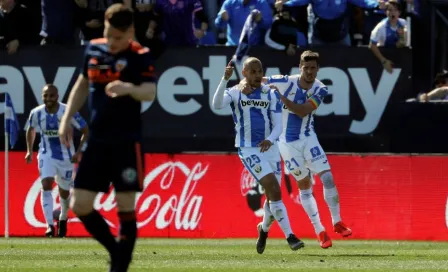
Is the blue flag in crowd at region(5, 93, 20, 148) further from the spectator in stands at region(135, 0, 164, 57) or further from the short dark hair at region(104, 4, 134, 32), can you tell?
the short dark hair at region(104, 4, 134, 32)

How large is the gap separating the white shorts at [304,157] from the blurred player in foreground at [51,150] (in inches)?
148

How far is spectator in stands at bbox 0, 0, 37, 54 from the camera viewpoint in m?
19.0

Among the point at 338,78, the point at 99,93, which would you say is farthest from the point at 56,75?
the point at 99,93

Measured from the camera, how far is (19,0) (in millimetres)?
19422

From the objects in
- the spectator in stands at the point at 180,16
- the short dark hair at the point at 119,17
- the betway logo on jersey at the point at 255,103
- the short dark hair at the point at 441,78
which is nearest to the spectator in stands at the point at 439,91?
the short dark hair at the point at 441,78

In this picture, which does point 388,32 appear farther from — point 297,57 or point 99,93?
point 99,93

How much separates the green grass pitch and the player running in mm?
510

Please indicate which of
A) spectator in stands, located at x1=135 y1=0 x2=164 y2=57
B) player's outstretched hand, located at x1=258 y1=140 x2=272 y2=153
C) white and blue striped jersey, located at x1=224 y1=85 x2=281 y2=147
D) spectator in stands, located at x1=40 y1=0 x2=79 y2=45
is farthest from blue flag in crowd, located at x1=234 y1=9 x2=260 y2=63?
player's outstretched hand, located at x1=258 y1=140 x2=272 y2=153

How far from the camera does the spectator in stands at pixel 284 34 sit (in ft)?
62.3

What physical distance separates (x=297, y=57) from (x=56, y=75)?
3787 mm

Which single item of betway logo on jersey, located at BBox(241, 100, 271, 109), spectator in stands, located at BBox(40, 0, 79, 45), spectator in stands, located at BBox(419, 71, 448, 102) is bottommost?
spectator in stands, located at BBox(419, 71, 448, 102)

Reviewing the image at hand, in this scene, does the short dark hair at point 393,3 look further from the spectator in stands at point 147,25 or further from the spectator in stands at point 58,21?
the spectator in stands at point 58,21

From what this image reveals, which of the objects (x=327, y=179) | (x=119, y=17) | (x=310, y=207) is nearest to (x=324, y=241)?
(x=310, y=207)

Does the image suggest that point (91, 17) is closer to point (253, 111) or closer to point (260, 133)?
point (253, 111)
